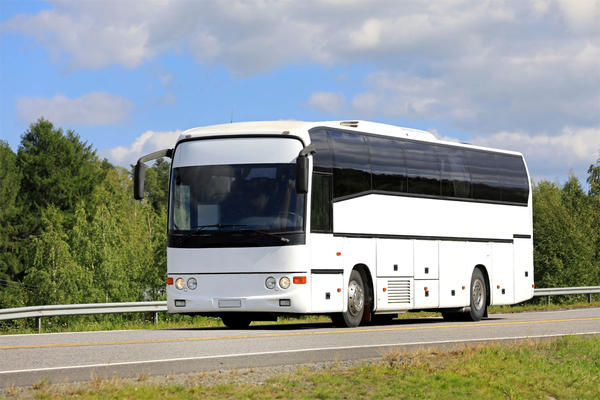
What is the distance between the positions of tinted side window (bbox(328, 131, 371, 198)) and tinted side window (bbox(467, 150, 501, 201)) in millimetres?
4856

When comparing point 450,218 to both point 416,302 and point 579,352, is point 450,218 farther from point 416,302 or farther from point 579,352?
point 579,352

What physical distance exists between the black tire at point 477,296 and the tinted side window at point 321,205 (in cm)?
694

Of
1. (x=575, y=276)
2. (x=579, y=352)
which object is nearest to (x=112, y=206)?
(x=575, y=276)

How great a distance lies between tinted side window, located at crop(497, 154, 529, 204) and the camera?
2675 centimetres

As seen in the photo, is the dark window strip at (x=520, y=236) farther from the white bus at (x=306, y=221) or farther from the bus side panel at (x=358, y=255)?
the bus side panel at (x=358, y=255)

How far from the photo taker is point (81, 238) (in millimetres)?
68875

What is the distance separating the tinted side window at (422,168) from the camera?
2295cm

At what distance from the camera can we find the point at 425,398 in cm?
1108

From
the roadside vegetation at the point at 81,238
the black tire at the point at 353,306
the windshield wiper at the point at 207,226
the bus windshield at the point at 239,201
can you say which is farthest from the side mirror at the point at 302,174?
the roadside vegetation at the point at 81,238

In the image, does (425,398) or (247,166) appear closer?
(425,398)

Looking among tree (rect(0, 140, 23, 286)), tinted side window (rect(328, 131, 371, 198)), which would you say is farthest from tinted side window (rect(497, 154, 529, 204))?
tree (rect(0, 140, 23, 286))

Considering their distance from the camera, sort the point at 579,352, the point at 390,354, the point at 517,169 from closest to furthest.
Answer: the point at 390,354 < the point at 579,352 < the point at 517,169

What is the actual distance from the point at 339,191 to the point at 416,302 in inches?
158

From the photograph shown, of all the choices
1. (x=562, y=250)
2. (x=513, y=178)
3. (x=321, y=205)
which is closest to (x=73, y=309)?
(x=321, y=205)
